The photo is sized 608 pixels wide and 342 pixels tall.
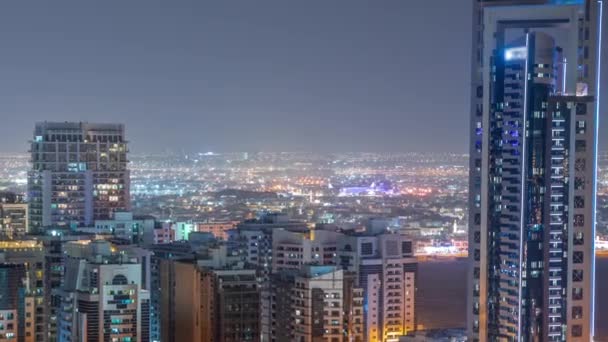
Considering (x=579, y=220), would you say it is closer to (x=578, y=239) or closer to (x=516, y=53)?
(x=578, y=239)

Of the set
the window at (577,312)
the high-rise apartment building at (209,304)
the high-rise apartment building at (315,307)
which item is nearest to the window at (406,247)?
the high-rise apartment building at (209,304)

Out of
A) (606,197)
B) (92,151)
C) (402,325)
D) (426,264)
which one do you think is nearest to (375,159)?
(426,264)

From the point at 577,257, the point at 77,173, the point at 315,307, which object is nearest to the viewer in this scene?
the point at 577,257

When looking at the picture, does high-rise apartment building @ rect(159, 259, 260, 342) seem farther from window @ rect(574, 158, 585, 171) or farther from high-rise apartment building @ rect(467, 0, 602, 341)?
window @ rect(574, 158, 585, 171)

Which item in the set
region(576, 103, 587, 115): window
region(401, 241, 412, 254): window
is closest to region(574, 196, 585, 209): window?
region(576, 103, 587, 115): window

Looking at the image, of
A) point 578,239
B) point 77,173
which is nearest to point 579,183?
point 578,239

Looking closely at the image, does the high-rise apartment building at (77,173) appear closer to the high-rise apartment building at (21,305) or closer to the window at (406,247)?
the high-rise apartment building at (21,305)
